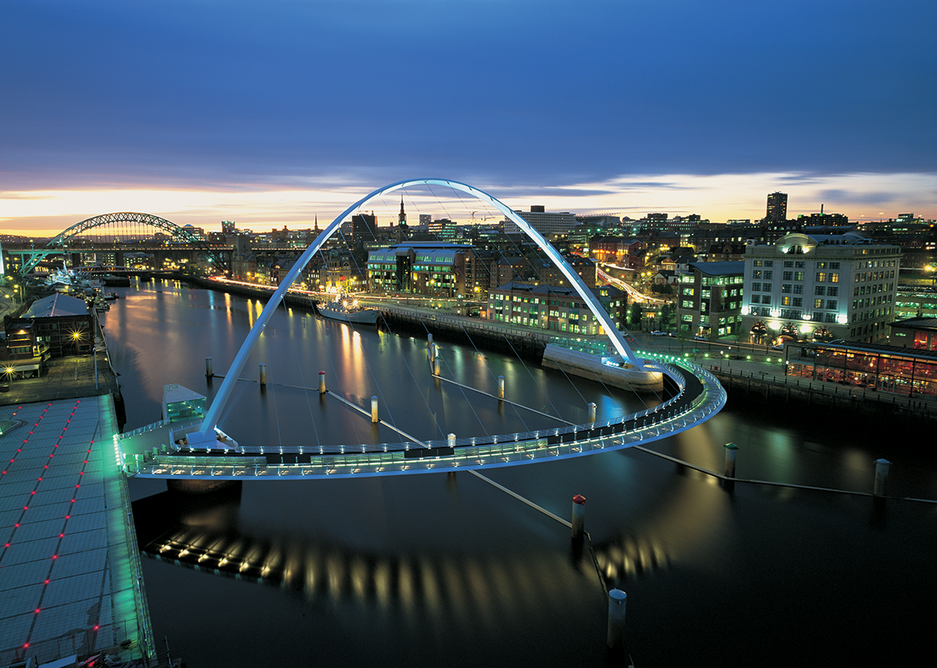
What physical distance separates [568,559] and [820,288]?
3616 cm

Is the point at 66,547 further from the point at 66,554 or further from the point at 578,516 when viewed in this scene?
the point at 578,516

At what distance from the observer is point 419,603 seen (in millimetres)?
15469

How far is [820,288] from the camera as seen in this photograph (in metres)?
43.1

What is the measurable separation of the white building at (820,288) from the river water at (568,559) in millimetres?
16134

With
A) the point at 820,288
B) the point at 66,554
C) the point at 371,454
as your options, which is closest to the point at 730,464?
the point at 371,454

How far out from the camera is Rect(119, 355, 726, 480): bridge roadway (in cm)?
1675

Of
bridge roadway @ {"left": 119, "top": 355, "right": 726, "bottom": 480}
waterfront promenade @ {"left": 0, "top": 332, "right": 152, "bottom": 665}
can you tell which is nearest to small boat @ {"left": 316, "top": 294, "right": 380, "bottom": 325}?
waterfront promenade @ {"left": 0, "top": 332, "right": 152, "bottom": 665}

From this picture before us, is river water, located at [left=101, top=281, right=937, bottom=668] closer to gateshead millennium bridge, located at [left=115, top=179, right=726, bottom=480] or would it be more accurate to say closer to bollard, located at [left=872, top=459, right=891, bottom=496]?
bollard, located at [left=872, top=459, right=891, bottom=496]

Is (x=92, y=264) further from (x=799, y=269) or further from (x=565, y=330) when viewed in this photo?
(x=799, y=269)

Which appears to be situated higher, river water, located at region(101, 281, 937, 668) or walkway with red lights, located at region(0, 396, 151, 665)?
walkway with red lights, located at region(0, 396, 151, 665)

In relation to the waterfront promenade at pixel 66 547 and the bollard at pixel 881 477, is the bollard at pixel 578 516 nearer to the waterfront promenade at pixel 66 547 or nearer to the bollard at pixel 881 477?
the bollard at pixel 881 477

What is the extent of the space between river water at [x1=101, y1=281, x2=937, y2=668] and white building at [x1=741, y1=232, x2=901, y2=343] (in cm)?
1613

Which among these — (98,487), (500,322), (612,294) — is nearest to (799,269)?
(612,294)

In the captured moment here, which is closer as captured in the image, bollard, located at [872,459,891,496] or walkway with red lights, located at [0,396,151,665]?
walkway with red lights, located at [0,396,151,665]
